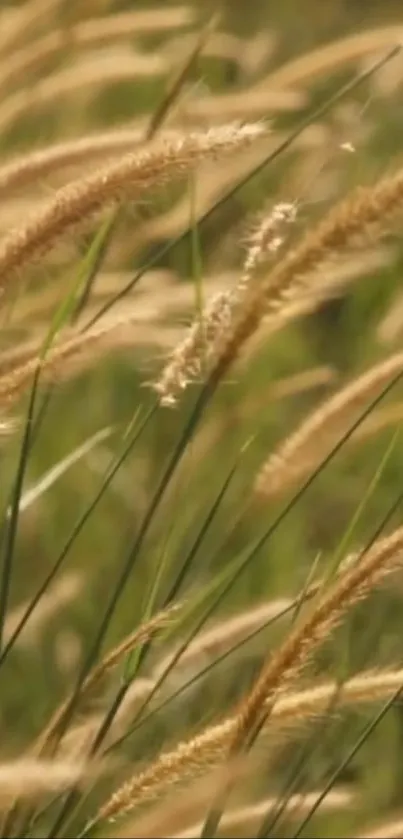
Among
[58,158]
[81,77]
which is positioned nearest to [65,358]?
[58,158]

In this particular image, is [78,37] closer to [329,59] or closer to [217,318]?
[329,59]

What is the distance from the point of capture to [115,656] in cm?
59

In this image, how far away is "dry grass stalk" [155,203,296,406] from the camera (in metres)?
0.52

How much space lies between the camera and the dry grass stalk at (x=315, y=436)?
638 millimetres

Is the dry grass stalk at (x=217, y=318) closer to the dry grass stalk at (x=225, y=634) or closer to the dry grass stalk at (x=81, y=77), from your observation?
the dry grass stalk at (x=225, y=634)

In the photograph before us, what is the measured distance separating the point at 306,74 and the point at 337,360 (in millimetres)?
885

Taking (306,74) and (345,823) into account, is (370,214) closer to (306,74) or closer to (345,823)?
(306,74)

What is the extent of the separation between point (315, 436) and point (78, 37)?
32cm

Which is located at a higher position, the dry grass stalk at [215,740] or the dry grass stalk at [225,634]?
the dry grass stalk at [225,634]

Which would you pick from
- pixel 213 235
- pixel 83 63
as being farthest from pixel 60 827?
pixel 213 235

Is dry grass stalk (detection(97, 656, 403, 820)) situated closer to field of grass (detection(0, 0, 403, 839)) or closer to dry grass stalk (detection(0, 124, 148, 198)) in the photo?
field of grass (detection(0, 0, 403, 839))

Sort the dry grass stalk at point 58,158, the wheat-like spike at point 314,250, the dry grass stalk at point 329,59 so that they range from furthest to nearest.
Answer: the dry grass stalk at point 329,59 < the dry grass stalk at point 58,158 < the wheat-like spike at point 314,250

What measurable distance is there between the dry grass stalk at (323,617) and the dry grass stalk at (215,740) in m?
0.01

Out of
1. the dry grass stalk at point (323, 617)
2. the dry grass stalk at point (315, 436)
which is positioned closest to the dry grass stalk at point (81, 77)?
the dry grass stalk at point (315, 436)
